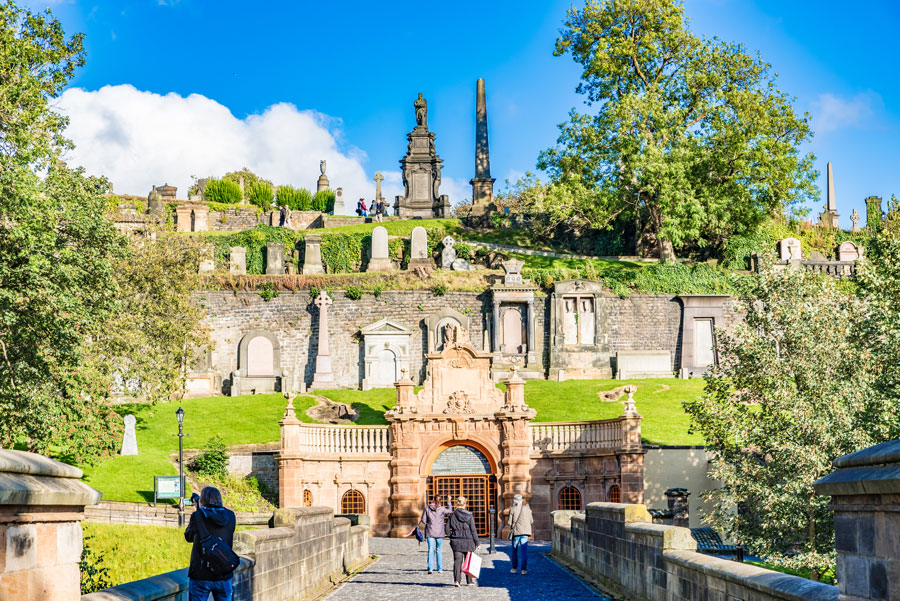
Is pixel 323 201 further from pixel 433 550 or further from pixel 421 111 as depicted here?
pixel 433 550

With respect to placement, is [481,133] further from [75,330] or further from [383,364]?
[75,330]

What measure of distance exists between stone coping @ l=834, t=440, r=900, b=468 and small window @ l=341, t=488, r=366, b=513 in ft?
100

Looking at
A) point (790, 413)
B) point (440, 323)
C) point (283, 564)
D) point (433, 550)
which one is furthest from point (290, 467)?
point (283, 564)

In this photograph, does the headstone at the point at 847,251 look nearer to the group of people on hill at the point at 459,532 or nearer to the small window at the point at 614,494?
the small window at the point at 614,494

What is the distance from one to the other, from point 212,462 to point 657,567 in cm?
2448

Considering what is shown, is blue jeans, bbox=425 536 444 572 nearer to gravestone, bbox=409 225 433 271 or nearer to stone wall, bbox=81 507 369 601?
stone wall, bbox=81 507 369 601

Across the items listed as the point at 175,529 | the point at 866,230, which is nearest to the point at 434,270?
the point at 175,529

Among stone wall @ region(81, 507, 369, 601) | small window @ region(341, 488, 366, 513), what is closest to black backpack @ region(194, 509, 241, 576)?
stone wall @ region(81, 507, 369, 601)

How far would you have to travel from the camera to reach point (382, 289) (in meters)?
52.0

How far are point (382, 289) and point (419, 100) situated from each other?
22.7m

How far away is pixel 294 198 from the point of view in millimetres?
80062

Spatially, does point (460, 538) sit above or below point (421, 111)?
below

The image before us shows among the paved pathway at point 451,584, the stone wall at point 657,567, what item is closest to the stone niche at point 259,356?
the paved pathway at point 451,584

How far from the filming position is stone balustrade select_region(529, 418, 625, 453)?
34688 millimetres
